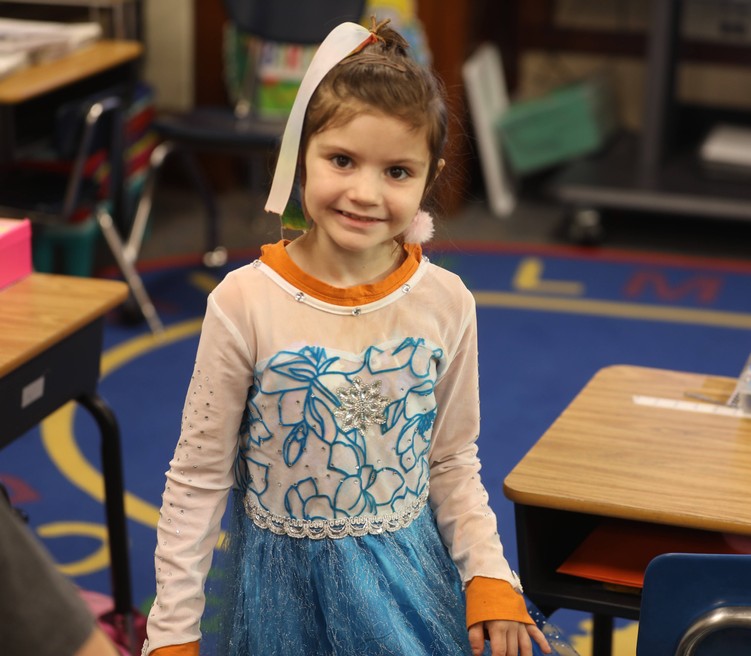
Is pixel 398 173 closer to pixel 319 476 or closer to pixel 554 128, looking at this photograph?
pixel 319 476

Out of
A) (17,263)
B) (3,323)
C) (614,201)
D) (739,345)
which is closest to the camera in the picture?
(3,323)

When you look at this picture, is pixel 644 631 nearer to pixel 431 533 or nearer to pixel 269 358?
pixel 431 533

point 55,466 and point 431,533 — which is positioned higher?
point 431,533

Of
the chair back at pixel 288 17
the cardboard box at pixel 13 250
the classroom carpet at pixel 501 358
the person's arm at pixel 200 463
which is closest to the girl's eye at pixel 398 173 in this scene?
the person's arm at pixel 200 463

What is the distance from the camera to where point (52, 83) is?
366 centimetres

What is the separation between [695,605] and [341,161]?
0.57 metres

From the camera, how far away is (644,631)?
1351 millimetres

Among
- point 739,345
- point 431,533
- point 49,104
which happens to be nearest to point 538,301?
point 739,345

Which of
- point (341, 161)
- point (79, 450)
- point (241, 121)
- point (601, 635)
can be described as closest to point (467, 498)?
point (341, 161)

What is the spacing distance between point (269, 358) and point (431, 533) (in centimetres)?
28

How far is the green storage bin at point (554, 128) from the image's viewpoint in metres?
5.21

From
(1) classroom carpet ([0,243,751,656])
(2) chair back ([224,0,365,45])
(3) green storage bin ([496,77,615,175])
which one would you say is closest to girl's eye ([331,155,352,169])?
(1) classroom carpet ([0,243,751,656])

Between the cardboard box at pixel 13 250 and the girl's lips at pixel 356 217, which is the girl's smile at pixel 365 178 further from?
the cardboard box at pixel 13 250

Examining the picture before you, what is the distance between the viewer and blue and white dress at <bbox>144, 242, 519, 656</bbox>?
1.44 m
